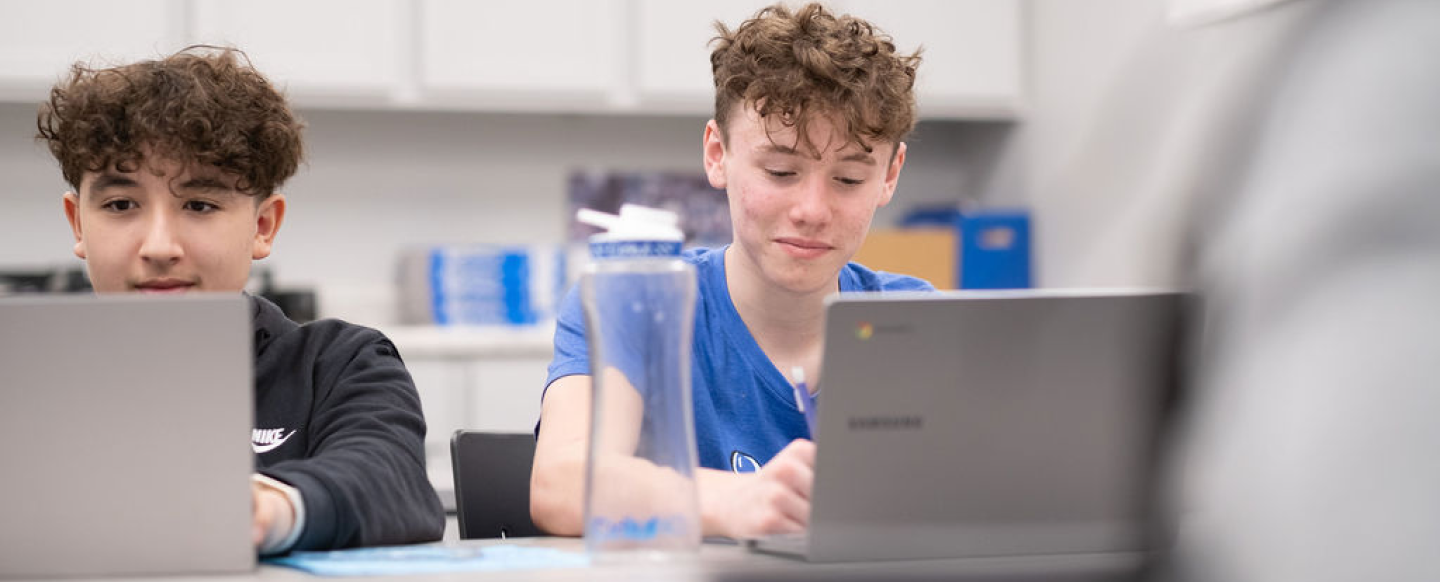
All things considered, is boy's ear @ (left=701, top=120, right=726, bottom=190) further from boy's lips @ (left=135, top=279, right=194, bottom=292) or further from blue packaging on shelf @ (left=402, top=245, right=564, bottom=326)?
blue packaging on shelf @ (left=402, top=245, right=564, bottom=326)

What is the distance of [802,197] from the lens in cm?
123

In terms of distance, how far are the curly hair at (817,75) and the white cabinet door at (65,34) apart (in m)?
2.15

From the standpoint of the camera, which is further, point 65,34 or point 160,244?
point 65,34

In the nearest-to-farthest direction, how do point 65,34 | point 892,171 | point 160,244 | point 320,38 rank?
point 160,244
point 892,171
point 65,34
point 320,38

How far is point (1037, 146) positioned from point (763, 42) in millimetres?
2345

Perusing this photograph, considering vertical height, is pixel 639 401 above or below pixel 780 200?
below

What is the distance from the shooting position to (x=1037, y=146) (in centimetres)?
346

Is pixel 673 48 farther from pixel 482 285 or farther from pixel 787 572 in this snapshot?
pixel 787 572

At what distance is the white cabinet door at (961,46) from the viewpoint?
3.46 m

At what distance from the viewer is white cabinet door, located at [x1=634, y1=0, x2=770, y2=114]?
10.8 ft

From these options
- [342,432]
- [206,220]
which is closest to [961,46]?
[206,220]

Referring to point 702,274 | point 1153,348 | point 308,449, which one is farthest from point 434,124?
point 1153,348

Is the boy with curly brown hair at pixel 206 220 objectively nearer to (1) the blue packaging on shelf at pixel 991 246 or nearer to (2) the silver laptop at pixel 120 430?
(2) the silver laptop at pixel 120 430

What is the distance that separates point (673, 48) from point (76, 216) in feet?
7.39
